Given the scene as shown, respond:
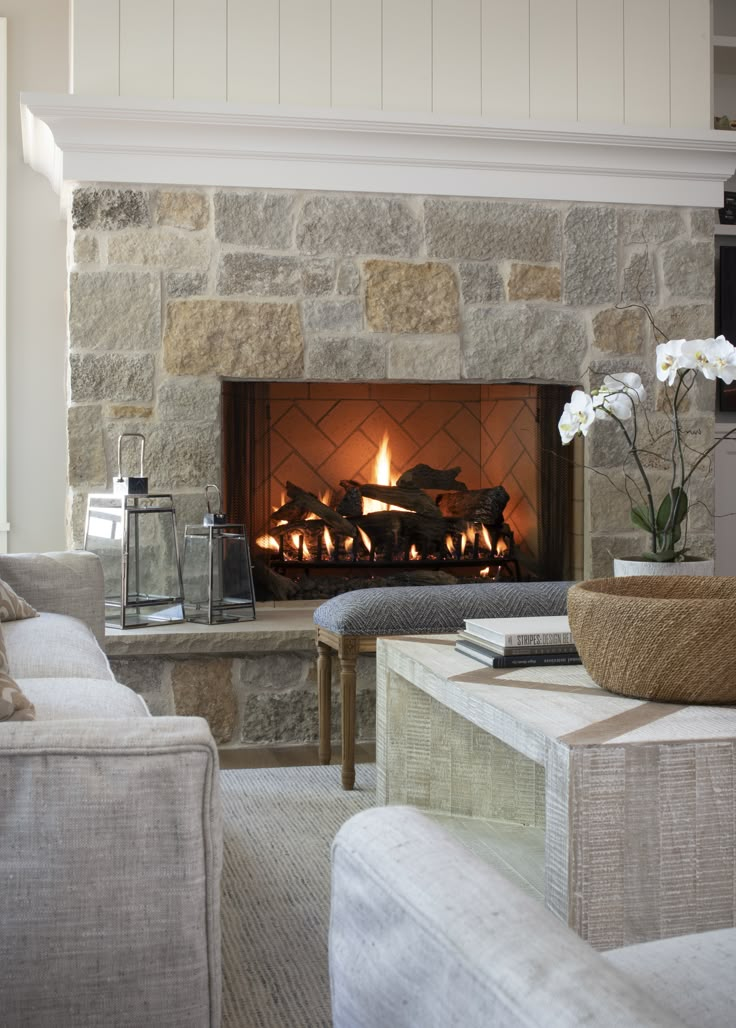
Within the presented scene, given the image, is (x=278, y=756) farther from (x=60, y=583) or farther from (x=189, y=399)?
(x=189, y=399)

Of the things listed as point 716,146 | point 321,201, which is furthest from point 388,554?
point 716,146

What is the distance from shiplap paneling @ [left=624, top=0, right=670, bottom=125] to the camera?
12.8 feet

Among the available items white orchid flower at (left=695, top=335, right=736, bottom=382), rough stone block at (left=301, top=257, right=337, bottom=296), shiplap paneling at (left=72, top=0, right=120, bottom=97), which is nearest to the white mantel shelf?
shiplap paneling at (left=72, top=0, right=120, bottom=97)

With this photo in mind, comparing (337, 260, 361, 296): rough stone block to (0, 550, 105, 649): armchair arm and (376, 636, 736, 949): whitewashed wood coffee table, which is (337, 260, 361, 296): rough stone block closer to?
(0, 550, 105, 649): armchair arm

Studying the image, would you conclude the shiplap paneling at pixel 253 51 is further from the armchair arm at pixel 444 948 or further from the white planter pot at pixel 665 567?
the armchair arm at pixel 444 948

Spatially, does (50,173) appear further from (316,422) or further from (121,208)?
(316,422)

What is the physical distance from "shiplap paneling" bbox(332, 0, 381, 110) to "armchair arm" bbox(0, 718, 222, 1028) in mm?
2899

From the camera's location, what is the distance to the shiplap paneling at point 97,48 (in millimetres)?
3514

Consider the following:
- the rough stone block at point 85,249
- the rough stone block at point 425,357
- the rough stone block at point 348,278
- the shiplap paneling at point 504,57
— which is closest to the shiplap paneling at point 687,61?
the shiplap paneling at point 504,57

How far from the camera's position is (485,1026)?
61 centimetres

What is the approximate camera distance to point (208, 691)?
3.53 m

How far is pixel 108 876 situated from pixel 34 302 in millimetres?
3456

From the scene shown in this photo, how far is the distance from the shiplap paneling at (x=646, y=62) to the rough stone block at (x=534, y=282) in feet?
1.86

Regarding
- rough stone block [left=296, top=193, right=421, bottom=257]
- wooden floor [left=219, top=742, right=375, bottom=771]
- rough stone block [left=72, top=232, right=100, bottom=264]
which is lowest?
wooden floor [left=219, top=742, right=375, bottom=771]
